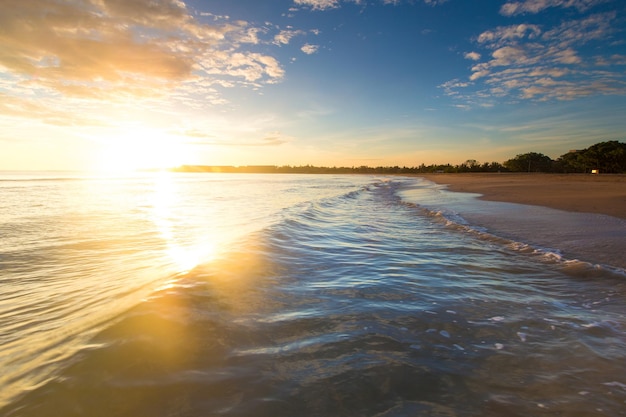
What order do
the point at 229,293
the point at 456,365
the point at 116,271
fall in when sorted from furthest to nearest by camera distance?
the point at 116,271, the point at 229,293, the point at 456,365

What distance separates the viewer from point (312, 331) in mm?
3410

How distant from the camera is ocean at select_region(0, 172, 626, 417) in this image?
2336 millimetres

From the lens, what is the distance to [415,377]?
2.60 m

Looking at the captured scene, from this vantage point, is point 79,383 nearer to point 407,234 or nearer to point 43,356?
point 43,356

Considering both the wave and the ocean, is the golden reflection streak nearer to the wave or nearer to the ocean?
the ocean

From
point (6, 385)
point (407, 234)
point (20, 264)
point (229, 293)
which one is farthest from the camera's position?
point (407, 234)

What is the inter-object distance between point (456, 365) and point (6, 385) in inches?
142

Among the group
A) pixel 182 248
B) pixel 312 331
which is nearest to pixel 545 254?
pixel 312 331

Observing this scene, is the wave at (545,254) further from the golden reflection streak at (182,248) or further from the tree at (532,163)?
the tree at (532,163)

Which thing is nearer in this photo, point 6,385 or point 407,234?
point 6,385

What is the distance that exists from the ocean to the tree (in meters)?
103

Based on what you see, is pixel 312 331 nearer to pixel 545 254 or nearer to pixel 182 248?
pixel 182 248

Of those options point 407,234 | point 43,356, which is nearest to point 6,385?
point 43,356

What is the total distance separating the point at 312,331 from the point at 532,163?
363ft
